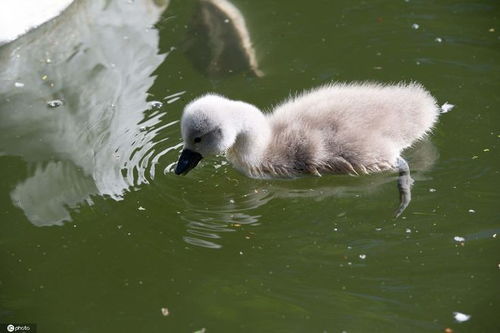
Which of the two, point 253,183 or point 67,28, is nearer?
point 253,183

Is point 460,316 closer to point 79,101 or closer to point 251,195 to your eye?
point 251,195

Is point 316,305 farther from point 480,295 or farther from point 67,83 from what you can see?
point 67,83

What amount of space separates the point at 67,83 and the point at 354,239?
2182 millimetres

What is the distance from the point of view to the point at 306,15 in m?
5.42

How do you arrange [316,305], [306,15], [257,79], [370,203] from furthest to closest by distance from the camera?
1. [306,15]
2. [257,79]
3. [370,203]
4. [316,305]

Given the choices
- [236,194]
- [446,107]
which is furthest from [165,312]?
[446,107]

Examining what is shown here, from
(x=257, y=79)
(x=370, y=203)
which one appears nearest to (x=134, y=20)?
(x=257, y=79)

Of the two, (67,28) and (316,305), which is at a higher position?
(67,28)

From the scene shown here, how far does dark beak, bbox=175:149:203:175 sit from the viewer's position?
3930 millimetres

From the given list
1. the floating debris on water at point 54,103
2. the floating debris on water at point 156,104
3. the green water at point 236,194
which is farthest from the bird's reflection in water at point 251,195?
the floating debris on water at point 54,103

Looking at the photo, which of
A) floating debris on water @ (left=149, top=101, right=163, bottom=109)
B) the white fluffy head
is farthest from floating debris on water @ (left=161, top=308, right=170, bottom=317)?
floating debris on water @ (left=149, top=101, right=163, bottom=109)

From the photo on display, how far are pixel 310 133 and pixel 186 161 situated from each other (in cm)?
59

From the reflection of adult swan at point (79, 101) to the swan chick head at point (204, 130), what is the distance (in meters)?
0.27

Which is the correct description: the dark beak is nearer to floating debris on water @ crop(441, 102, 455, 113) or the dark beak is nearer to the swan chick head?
the swan chick head
